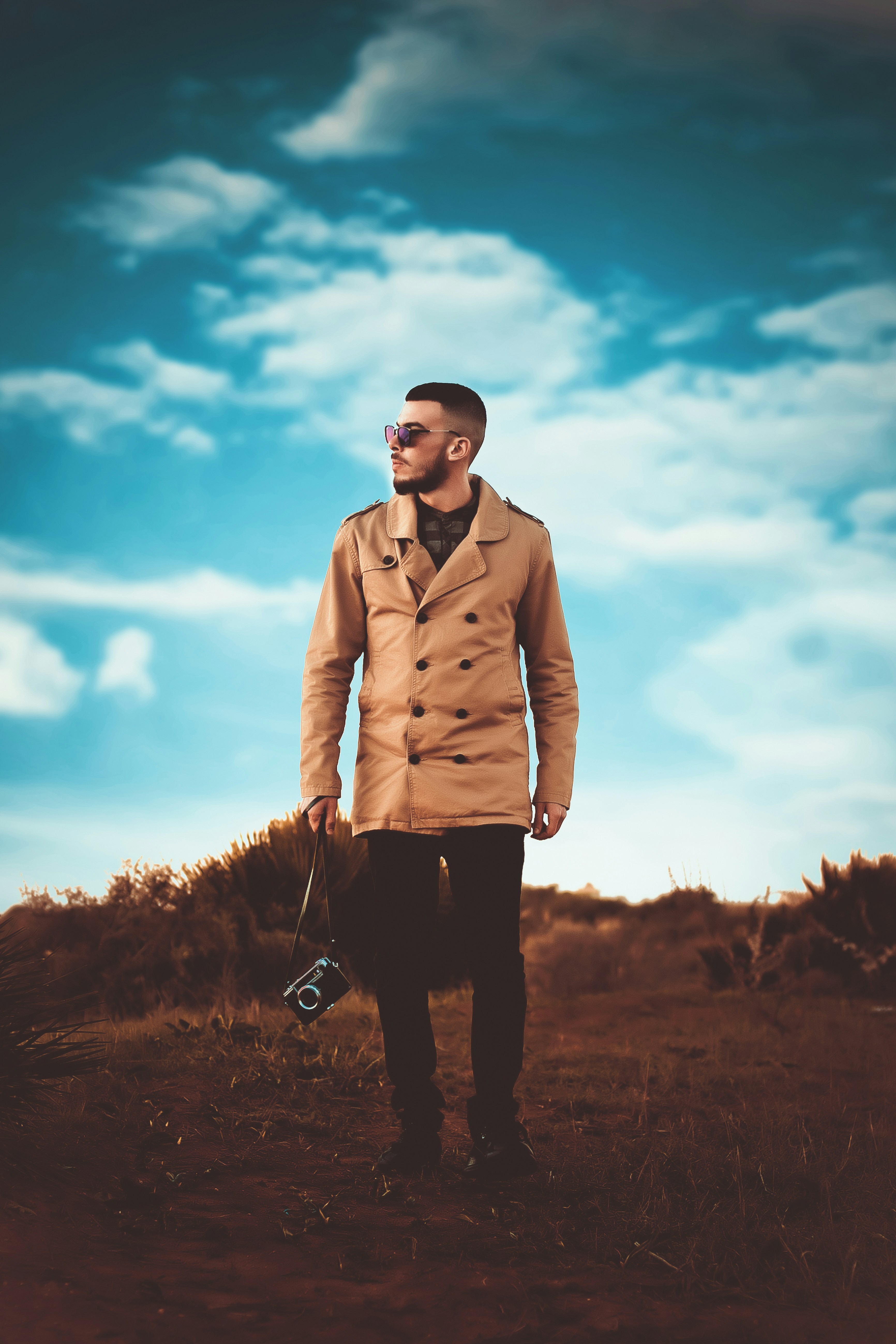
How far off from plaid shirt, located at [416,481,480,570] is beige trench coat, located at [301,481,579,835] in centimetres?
4

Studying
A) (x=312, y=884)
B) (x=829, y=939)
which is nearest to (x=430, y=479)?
(x=312, y=884)

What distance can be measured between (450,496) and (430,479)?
0.32 ft

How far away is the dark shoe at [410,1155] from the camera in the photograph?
3584mm

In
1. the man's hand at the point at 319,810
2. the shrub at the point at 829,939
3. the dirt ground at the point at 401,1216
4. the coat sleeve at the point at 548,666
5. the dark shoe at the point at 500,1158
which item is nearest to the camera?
the dirt ground at the point at 401,1216

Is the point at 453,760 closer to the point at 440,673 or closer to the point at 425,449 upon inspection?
the point at 440,673

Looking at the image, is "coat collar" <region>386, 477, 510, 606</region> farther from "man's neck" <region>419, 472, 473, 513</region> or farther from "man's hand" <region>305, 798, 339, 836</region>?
"man's hand" <region>305, 798, 339, 836</region>

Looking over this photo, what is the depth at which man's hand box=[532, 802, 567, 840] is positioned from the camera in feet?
12.3

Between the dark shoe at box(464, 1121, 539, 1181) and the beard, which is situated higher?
the beard

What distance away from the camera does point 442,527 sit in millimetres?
3852

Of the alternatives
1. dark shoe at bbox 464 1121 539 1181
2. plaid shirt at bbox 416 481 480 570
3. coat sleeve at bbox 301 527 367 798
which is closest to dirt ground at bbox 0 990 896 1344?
dark shoe at bbox 464 1121 539 1181

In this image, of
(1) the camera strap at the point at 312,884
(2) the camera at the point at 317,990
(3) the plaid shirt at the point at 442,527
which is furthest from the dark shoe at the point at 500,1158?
(3) the plaid shirt at the point at 442,527

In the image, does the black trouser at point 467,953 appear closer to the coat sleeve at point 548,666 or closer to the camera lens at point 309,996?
the camera lens at point 309,996

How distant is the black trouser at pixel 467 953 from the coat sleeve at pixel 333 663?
0.36 meters

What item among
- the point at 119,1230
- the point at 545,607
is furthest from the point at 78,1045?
the point at 545,607
